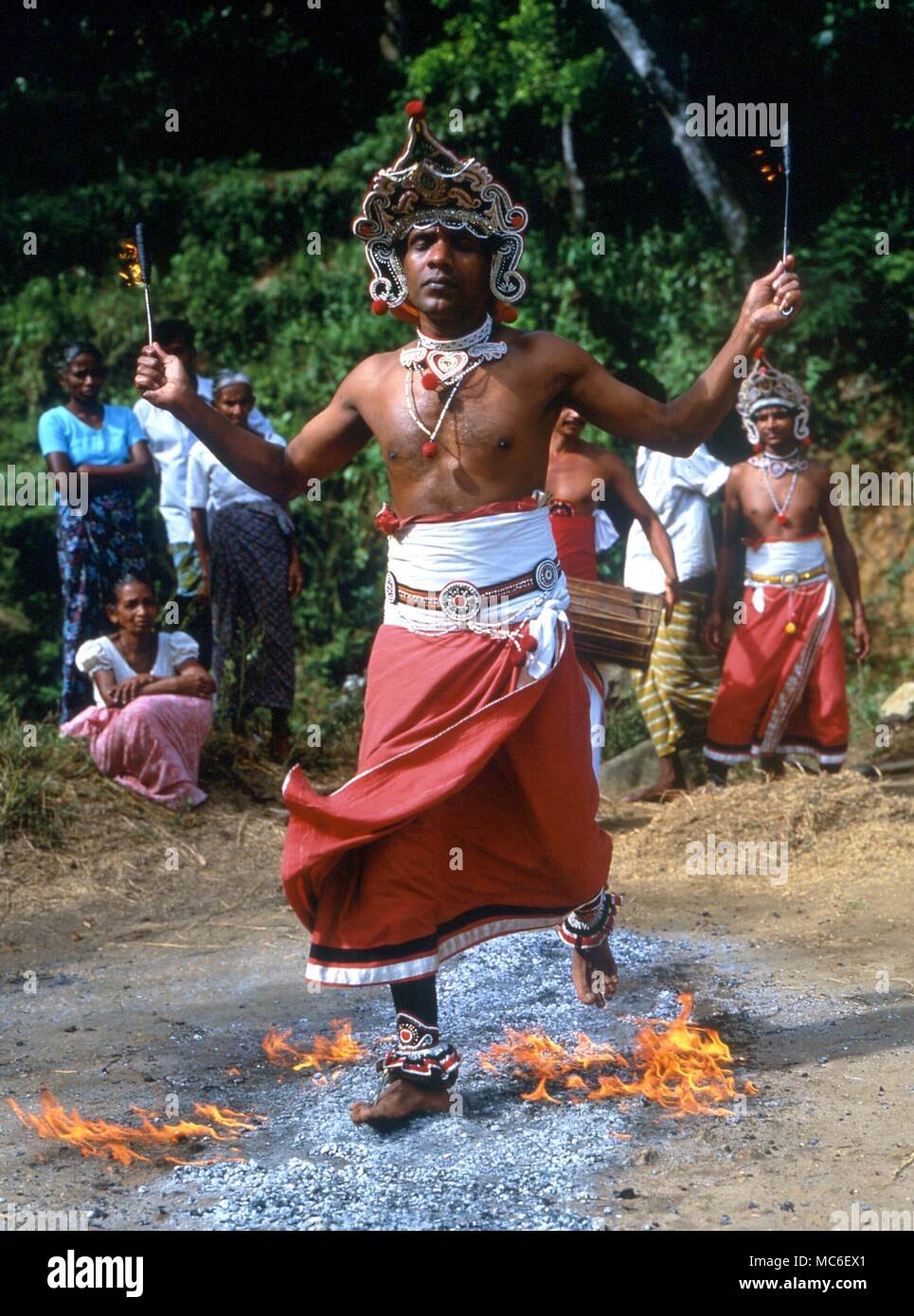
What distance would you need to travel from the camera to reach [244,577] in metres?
7.48

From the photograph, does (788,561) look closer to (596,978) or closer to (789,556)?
(789,556)

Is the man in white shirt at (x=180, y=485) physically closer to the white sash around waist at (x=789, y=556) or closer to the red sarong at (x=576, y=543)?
the red sarong at (x=576, y=543)

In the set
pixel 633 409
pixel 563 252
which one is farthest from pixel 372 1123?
pixel 563 252

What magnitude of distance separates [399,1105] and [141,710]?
3372 mm

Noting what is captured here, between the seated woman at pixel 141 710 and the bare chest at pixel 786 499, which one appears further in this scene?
the bare chest at pixel 786 499

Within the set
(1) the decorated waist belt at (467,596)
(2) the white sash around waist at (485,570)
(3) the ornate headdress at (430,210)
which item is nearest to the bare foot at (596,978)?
(2) the white sash around waist at (485,570)

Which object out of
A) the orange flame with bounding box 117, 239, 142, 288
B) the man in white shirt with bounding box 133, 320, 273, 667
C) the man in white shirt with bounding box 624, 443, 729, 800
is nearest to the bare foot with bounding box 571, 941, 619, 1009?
the orange flame with bounding box 117, 239, 142, 288

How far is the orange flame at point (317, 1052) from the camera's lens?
4.11 metres

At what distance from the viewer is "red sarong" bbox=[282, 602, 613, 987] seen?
3.62 meters

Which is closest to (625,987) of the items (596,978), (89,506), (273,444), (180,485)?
(596,978)

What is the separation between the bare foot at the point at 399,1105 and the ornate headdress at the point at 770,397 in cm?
427

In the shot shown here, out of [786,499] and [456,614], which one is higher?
Result: [786,499]

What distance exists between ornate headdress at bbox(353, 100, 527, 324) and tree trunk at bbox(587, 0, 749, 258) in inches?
253

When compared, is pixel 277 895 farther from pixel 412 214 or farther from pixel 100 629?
pixel 412 214
